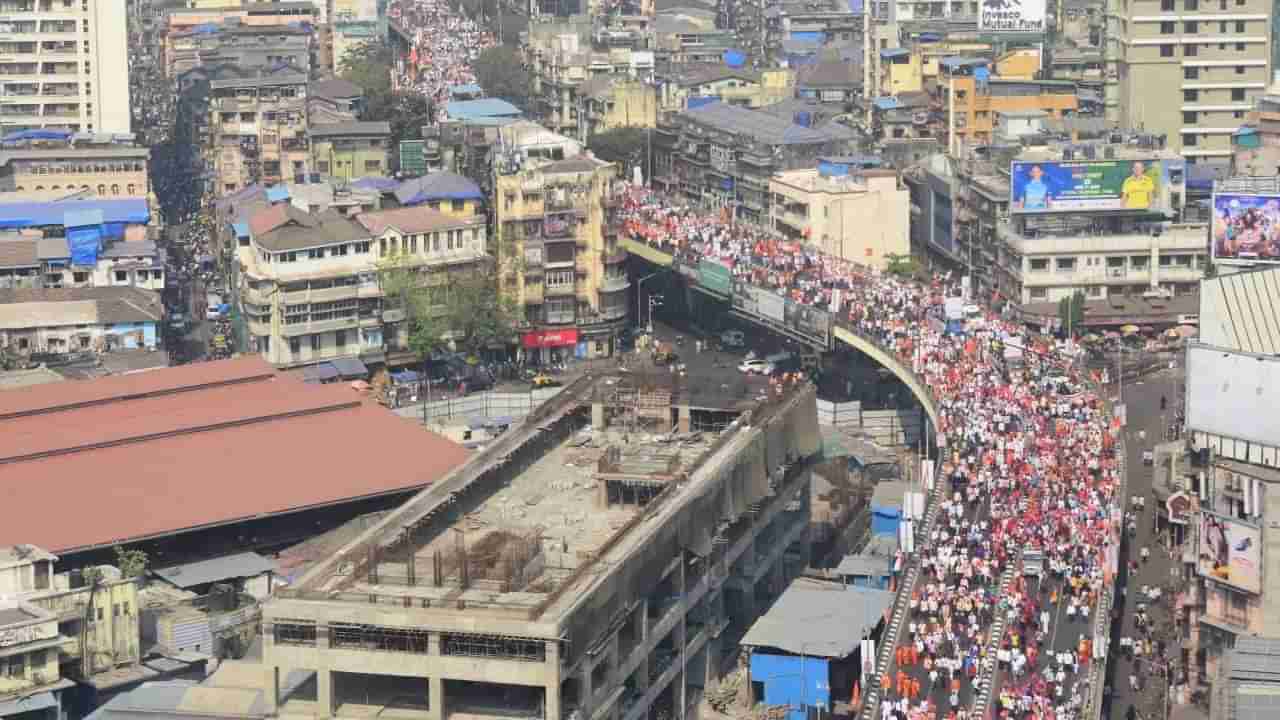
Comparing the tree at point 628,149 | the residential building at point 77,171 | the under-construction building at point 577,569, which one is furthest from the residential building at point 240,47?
the under-construction building at point 577,569

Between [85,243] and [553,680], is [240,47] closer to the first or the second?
[85,243]

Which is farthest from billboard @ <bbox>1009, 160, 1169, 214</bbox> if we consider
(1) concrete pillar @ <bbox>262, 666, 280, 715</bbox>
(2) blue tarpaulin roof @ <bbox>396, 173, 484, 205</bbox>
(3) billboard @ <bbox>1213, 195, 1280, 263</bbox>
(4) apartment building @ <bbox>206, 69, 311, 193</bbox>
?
(1) concrete pillar @ <bbox>262, 666, 280, 715</bbox>

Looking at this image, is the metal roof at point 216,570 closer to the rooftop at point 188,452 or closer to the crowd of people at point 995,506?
the rooftop at point 188,452

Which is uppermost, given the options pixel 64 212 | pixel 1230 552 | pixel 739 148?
pixel 739 148

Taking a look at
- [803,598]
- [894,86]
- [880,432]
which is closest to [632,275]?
[880,432]

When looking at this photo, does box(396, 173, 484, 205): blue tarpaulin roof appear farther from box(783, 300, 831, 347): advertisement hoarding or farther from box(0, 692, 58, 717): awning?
box(0, 692, 58, 717): awning

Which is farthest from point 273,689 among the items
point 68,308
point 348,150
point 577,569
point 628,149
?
point 628,149
